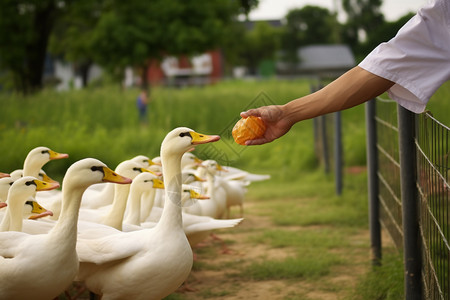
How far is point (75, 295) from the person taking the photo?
4844 millimetres

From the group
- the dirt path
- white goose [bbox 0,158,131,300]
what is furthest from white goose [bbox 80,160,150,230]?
white goose [bbox 0,158,131,300]

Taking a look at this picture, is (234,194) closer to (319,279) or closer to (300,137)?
(319,279)

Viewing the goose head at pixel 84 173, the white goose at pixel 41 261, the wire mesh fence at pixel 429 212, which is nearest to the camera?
the wire mesh fence at pixel 429 212

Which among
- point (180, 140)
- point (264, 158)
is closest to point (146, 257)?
point (180, 140)

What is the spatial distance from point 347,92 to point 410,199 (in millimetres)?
1787

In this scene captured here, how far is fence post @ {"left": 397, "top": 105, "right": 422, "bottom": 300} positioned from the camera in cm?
393

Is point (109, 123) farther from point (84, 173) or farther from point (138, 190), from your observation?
point (84, 173)

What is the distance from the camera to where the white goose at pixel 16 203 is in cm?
429

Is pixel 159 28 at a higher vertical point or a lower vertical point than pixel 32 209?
higher

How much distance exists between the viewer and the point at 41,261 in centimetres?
356

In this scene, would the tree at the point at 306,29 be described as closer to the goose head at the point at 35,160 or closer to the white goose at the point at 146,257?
the goose head at the point at 35,160

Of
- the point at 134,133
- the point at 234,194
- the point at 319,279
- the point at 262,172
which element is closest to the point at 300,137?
the point at 262,172

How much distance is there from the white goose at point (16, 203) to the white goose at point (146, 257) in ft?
1.68

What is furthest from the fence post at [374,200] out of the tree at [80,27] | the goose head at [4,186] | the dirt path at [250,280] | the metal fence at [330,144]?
the tree at [80,27]
